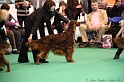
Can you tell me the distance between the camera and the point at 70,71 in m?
5.82

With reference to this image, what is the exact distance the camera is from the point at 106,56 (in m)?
7.88

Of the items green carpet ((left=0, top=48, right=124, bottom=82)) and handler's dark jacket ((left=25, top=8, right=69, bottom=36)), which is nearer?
green carpet ((left=0, top=48, right=124, bottom=82))

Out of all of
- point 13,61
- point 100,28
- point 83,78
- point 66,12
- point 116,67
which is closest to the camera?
point 83,78

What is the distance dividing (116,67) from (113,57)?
1433mm

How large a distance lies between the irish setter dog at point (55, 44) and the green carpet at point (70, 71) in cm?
22

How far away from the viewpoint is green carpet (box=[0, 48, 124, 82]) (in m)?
5.13

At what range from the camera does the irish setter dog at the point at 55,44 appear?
21.9ft

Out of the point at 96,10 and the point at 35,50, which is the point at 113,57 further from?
the point at 96,10

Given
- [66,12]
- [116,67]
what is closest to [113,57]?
[116,67]

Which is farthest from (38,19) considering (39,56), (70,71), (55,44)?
(70,71)

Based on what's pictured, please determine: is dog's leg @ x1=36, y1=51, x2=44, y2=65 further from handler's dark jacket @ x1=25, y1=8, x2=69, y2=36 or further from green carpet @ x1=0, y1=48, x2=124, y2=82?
handler's dark jacket @ x1=25, y1=8, x2=69, y2=36

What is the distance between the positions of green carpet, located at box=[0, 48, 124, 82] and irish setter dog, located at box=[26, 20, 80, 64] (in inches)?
8.6

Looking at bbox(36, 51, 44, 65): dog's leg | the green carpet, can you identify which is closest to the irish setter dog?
bbox(36, 51, 44, 65): dog's leg

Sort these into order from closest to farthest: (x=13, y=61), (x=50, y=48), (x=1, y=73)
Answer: (x=1, y=73)
(x=50, y=48)
(x=13, y=61)
